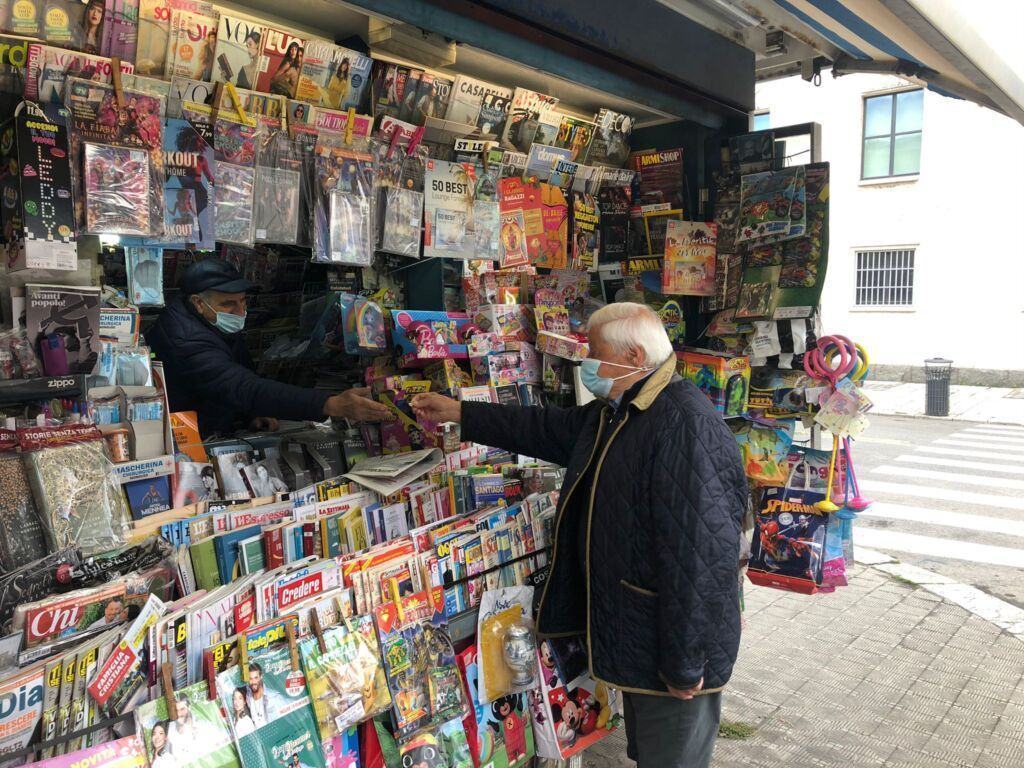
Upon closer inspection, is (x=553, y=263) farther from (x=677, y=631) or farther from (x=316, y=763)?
(x=316, y=763)

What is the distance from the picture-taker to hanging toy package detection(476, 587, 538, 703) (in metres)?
2.54

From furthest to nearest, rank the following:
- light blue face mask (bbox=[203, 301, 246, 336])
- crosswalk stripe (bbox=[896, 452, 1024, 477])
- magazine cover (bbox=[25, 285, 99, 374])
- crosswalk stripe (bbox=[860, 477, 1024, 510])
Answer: crosswalk stripe (bbox=[896, 452, 1024, 477]), crosswalk stripe (bbox=[860, 477, 1024, 510]), light blue face mask (bbox=[203, 301, 246, 336]), magazine cover (bbox=[25, 285, 99, 374])

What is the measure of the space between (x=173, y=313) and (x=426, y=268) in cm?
107

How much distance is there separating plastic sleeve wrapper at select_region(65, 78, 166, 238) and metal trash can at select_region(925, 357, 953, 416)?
41.0ft

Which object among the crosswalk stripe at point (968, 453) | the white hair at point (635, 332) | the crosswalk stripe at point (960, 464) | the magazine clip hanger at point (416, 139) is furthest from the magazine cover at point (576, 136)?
the crosswalk stripe at point (968, 453)

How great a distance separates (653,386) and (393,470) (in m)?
0.95

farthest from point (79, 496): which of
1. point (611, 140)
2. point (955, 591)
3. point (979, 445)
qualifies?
point (979, 445)

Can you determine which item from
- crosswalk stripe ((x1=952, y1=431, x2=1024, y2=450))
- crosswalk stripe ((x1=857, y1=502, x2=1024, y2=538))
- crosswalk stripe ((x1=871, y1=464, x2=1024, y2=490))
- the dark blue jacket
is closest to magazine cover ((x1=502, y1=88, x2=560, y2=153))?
the dark blue jacket

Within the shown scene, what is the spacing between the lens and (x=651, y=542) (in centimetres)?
221

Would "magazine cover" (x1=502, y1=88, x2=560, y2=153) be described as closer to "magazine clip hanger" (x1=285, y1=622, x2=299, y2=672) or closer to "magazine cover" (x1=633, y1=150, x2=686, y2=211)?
"magazine cover" (x1=633, y1=150, x2=686, y2=211)

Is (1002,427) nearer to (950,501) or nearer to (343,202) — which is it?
(950,501)

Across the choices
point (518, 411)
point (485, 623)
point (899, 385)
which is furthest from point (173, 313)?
point (899, 385)

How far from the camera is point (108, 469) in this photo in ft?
6.98

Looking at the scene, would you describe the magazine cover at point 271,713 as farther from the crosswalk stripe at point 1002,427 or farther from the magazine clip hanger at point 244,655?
the crosswalk stripe at point 1002,427
